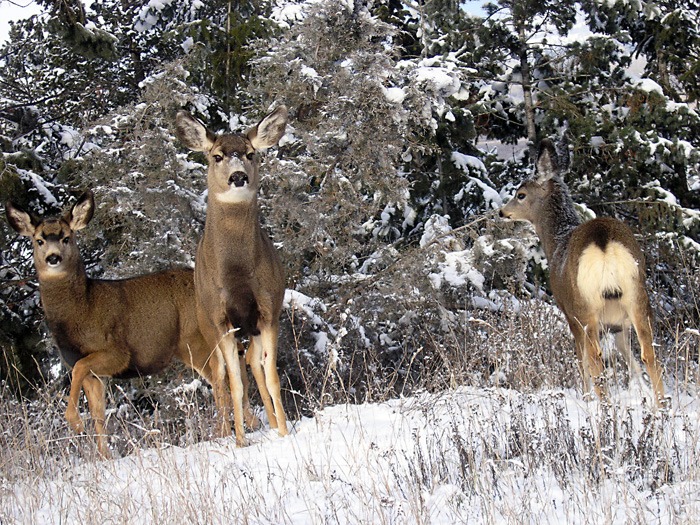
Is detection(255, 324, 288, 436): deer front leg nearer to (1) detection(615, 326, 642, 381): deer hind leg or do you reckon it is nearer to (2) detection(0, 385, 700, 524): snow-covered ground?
(2) detection(0, 385, 700, 524): snow-covered ground

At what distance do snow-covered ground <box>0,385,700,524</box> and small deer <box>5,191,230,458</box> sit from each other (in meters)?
2.17

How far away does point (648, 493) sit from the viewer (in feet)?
12.4

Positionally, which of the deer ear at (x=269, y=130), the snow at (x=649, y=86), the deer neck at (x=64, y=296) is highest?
the snow at (x=649, y=86)

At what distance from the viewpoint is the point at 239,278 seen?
6.25m

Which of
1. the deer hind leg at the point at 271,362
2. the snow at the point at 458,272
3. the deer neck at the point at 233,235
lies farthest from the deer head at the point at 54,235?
the snow at the point at 458,272

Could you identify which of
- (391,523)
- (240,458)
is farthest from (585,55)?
(391,523)

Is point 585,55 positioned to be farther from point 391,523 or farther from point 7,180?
point 391,523

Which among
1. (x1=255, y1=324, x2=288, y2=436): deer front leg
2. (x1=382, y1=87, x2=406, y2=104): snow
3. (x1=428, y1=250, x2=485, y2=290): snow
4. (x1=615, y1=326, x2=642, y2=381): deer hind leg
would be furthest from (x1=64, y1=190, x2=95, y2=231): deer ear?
(x1=428, y1=250, x2=485, y2=290): snow

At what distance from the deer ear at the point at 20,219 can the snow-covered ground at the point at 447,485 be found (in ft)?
10.5

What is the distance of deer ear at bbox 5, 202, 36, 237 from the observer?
770cm

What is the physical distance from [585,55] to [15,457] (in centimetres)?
1439

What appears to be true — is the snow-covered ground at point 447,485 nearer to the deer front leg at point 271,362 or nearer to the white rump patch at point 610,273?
the deer front leg at point 271,362

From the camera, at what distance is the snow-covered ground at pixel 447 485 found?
3.61 metres

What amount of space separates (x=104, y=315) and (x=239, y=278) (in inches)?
70.2
